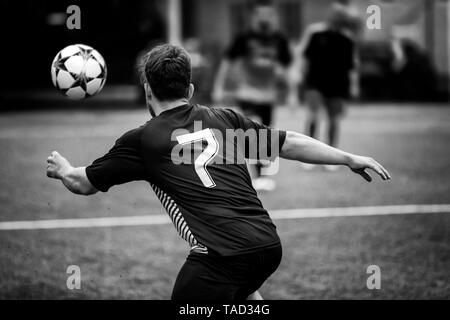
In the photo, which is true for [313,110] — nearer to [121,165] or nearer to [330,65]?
[330,65]

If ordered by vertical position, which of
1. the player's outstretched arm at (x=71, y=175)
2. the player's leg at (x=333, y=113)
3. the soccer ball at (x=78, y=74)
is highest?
the soccer ball at (x=78, y=74)

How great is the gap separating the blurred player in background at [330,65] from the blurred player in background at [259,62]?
99 centimetres

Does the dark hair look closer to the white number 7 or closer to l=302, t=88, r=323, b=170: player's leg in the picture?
the white number 7

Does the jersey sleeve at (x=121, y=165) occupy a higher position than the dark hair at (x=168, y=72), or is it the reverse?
the dark hair at (x=168, y=72)

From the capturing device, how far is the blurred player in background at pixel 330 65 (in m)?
11.6

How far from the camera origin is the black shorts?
360 centimetres

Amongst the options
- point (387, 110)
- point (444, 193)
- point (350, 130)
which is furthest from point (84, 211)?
point (387, 110)

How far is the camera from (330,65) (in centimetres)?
1161

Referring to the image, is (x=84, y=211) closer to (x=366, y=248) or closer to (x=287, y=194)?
(x=287, y=194)

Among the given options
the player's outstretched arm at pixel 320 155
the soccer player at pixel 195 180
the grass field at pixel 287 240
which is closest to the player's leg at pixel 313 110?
the grass field at pixel 287 240

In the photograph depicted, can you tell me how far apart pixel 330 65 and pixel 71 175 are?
27.1 ft

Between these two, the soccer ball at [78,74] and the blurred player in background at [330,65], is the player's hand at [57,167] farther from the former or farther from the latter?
the blurred player in background at [330,65]

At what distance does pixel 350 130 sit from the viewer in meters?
16.7

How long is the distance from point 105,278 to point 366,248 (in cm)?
243
